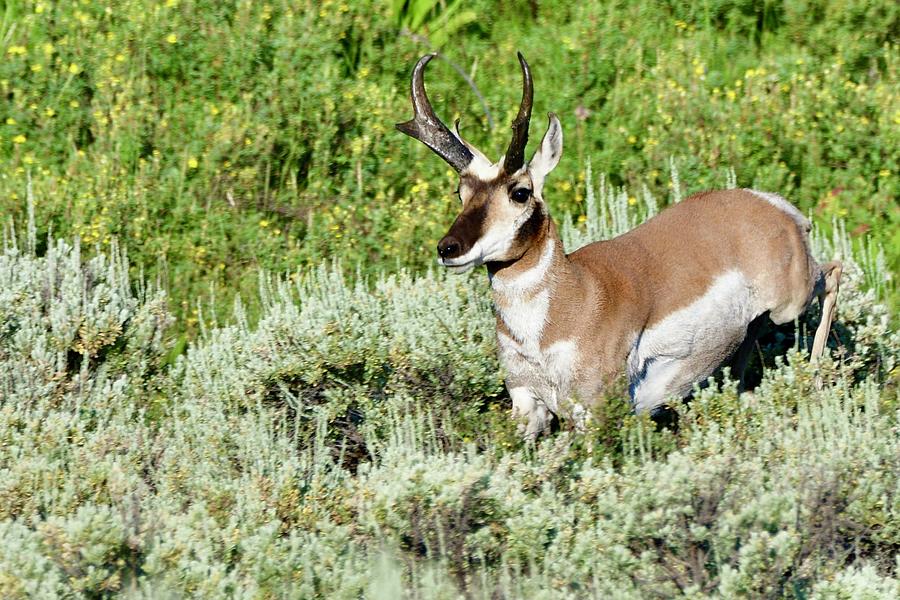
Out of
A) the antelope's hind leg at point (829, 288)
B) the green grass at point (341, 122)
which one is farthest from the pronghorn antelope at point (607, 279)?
the green grass at point (341, 122)

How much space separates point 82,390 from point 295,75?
341 cm

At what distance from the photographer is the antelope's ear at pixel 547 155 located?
5.80 metres

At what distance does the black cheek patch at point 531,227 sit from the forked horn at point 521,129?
8.1 inches

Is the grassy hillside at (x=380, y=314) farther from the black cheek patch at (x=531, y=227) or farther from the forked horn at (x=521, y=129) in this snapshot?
the forked horn at (x=521, y=129)

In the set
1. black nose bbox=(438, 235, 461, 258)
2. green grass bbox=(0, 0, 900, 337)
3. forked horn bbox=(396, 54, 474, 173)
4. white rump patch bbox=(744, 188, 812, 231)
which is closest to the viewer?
black nose bbox=(438, 235, 461, 258)

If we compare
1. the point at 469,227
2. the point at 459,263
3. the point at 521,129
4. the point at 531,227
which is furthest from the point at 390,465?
the point at 521,129

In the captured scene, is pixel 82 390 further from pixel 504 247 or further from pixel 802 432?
pixel 802 432

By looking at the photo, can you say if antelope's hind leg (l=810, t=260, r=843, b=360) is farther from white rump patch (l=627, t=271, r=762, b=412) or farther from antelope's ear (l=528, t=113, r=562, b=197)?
antelope's ear (l=528, t=113, r=562, b=197)

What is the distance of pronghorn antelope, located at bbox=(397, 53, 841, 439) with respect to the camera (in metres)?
5.64

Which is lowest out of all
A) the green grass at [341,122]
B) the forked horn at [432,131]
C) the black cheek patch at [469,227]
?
the black cheek patch at [469,227]

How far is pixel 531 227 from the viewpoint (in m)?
5.71

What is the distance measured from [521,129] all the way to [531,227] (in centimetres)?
42

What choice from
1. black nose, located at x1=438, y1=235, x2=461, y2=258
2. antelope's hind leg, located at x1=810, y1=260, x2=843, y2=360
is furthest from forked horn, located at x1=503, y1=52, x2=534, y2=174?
antelope's hind leg, located at x1=810, y1=260, x2=843, y2=360

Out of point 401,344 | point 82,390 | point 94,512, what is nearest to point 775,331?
point 401,344
